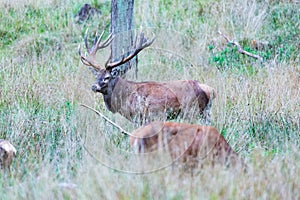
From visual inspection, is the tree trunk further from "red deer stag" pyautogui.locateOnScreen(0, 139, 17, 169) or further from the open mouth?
"red deer stag" pyautogui.locateOnScreen(0, 139, 17, 169)

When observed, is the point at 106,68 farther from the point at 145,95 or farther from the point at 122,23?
the point at 122,23

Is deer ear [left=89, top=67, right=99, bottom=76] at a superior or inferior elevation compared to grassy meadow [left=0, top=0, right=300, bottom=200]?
superior

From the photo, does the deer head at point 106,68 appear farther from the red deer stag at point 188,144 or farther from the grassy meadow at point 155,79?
the red deer stag at point 188,144

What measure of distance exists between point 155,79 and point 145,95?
0.45 metres

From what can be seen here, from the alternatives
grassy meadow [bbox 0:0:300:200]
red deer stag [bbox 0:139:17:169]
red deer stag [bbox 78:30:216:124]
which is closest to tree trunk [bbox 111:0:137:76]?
grassy meadow [bbox 0:0:300:200]

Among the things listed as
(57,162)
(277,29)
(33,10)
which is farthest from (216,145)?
(33,10)

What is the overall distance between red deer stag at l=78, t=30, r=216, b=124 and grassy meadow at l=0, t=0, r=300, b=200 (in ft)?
0.45

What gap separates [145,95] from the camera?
19.1ft

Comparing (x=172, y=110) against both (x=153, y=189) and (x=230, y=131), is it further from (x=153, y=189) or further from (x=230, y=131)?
(x=153, y=189)

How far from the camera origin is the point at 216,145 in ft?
13.9

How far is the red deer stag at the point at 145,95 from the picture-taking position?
5.72 meters

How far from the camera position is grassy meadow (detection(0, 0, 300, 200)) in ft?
12.3

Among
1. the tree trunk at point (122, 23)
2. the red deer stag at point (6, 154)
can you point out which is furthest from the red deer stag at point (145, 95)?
the red deer stag at point (6, 154)

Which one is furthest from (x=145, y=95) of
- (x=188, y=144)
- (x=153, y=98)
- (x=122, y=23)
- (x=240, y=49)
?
(x=240, y=49)
